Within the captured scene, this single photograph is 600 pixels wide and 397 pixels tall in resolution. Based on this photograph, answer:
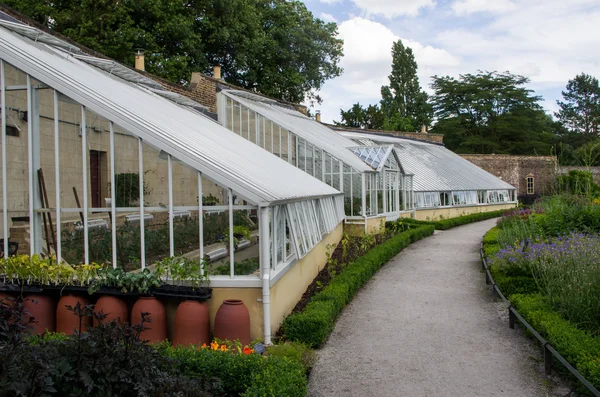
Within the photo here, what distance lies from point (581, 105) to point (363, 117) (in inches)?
1242

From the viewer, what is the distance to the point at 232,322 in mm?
6598

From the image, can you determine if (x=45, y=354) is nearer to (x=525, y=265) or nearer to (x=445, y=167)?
(x=525, y=265)

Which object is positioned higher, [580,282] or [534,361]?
[580,282]

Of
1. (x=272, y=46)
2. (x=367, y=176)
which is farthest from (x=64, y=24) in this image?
(x=367, y=176)

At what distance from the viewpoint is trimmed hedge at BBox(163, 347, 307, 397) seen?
17.1 ft

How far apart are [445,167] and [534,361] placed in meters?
27.4

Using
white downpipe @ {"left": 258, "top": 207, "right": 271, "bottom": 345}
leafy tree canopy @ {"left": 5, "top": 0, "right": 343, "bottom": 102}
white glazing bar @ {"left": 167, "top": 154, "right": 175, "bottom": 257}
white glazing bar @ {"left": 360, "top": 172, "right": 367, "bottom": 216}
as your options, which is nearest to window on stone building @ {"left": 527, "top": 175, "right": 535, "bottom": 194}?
leafy tree canopy @ {"left": 5, "top": 0, "right": 343, "bottom": 102}

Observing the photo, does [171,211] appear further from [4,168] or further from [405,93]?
[405,93]

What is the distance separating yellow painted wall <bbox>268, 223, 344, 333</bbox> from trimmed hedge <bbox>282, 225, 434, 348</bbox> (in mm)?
253

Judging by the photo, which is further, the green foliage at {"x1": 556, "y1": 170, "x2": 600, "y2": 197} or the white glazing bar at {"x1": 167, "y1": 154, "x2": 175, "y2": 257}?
the green foliage at {"x1": 556, "y1": 170, "x2": 600, "y2": 197}

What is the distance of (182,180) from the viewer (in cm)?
726

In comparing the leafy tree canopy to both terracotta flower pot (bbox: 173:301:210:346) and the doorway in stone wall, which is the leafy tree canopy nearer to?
the doorway in stone wall

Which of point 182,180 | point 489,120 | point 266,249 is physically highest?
point 489,120

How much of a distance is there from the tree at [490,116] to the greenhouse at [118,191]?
46572mm
